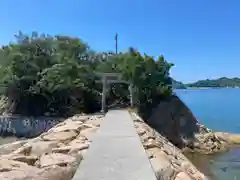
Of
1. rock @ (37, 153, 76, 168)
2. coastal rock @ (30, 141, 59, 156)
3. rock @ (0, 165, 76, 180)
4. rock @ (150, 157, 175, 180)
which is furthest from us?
coastal rock @ (30, 141, 59, 156)

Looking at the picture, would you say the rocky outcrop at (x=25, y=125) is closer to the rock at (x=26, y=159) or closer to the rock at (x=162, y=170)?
the rock at (x=26, y=159)

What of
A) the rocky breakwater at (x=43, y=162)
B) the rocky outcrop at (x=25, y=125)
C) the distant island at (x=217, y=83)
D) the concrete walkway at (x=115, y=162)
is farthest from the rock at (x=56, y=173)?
the distant island at (x=217, y=83)

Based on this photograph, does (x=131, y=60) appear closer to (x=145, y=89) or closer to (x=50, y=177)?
(x=145, y=89)

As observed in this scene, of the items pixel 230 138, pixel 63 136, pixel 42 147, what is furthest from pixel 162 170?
pixel 230 138

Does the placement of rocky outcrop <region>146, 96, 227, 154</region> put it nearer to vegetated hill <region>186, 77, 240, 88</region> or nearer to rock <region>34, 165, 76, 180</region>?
rock <region>34, 165, 76, 180</region>

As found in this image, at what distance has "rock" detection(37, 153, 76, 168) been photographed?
5121mm

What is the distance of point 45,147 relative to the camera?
671cm

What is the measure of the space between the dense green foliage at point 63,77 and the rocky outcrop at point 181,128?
1.16 metres

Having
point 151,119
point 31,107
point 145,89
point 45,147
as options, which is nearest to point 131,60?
point 145,89

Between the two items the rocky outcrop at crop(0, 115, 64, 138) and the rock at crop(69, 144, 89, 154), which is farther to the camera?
the rocky outcrop at crop(0, 115, 64, 138)

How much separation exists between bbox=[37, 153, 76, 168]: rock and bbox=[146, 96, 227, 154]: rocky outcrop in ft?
58.5

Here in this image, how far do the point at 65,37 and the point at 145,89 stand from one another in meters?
7.18

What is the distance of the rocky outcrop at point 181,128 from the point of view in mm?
23281

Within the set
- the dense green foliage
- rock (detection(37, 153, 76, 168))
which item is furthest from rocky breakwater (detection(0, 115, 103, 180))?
the dense green foliage
